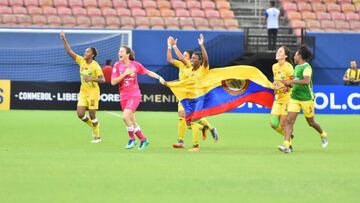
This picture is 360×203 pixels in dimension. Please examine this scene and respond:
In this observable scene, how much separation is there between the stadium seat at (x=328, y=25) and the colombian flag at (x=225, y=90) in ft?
64.4

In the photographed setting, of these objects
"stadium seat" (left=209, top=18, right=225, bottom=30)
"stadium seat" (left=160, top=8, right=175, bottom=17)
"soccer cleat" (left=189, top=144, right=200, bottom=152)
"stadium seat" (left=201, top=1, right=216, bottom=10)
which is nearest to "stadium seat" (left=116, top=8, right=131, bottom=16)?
"stadium seat" (left=160, top=8, right=175, bottom=17)

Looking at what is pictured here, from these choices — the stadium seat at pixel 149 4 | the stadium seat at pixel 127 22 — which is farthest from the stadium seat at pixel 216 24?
the stadium seat at pixel 127 22

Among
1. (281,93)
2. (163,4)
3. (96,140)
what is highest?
(163,4)

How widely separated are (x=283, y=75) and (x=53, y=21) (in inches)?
751

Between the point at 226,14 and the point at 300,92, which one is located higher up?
the point at 300,92

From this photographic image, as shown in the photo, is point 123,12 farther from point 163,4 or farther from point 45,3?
point 45,3

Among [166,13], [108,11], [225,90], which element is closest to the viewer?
[225,90]

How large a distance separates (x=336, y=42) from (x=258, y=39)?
3.29 metres

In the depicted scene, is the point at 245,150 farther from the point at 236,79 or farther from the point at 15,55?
the point at 15,55

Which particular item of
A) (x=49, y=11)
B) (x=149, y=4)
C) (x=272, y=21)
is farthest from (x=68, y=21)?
(x=272, y=21)

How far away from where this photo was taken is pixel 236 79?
19.0 meters

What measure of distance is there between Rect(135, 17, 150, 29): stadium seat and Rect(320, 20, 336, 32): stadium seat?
7.09 meters

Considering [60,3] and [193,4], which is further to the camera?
[193,4]

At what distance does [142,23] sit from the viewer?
3650 cm
